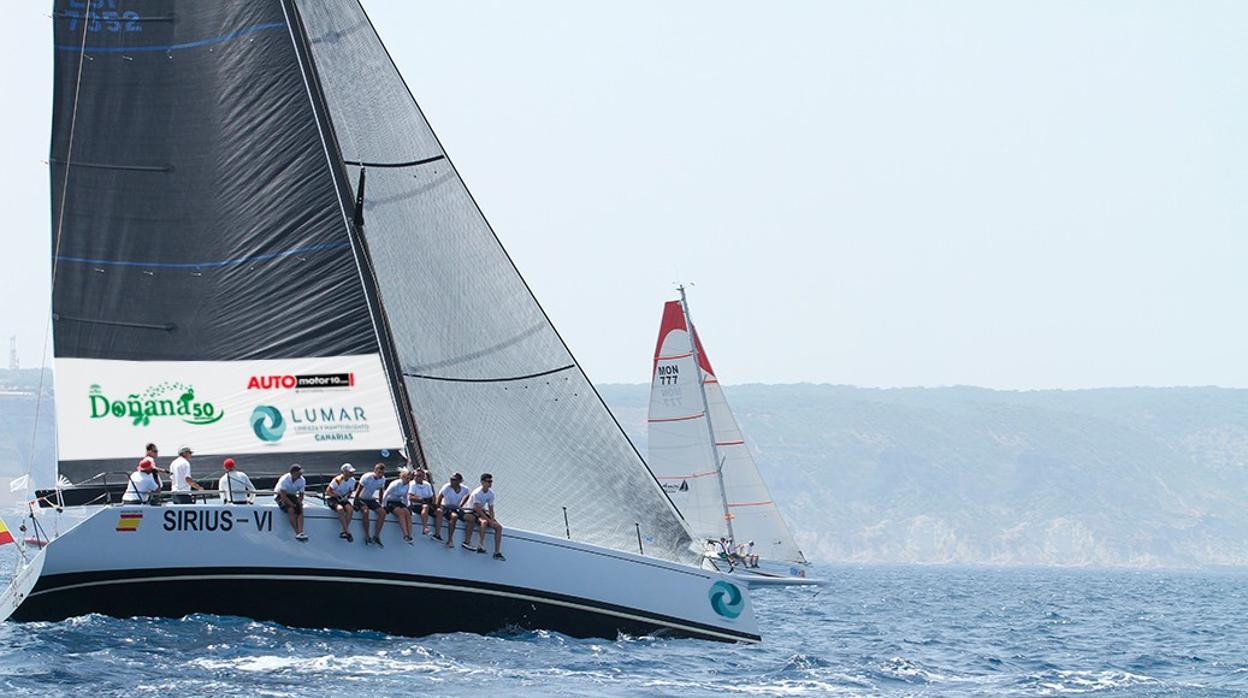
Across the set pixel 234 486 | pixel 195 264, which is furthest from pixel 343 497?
pixel 195 264

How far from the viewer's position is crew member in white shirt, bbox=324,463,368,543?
19.4 meters

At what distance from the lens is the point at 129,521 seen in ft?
62.6

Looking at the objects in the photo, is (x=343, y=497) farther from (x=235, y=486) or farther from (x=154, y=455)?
(x=154, y=455)

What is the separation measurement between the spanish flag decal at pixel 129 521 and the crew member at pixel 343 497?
2027mm

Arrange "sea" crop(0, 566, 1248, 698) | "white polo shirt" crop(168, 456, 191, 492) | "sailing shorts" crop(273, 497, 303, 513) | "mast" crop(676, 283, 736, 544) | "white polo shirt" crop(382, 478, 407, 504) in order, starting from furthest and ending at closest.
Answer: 1. "mast" crop(676, 283, 736, 544)
2. "white polo shirt" crop(168, 456, 191, 492)
3. "white polo shirt" crop(382, 478, 407, 504)
4. "sailing shorts" crop(273, 497, 303, 513)
5. "sea" crop(0, 566, 1248, 698)

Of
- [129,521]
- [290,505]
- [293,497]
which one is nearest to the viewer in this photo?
[129,521]

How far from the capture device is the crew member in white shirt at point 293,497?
19.2 m

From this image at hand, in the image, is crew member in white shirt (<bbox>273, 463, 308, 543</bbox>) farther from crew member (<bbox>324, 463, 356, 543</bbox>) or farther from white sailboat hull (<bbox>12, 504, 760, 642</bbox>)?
crew member (<bbox>324, 463, 356, 543</bbox>)

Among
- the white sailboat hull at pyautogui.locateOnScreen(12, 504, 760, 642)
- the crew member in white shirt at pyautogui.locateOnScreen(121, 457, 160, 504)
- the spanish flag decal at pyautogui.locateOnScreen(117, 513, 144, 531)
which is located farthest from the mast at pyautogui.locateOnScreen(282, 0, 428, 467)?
the spanish flag decal at pyautogui.locateOnScreen(117, 513, 144, 531)

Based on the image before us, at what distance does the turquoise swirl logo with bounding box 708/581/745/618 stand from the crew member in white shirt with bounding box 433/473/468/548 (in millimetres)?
3366

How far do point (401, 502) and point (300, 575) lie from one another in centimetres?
140

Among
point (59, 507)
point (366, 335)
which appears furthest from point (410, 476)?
point (59, 507)

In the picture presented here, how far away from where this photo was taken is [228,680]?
16.2 meters

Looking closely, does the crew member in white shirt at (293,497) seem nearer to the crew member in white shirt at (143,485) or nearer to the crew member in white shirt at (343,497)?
the crew member in white shirt at (343,497)
